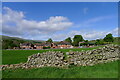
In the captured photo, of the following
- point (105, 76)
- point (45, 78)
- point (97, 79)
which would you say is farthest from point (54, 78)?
point (105, 76)

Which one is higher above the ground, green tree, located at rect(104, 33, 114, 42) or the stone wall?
green tree, located at rect(104, 33, 114, 42)

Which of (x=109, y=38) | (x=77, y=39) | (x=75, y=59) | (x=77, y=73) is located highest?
(x=109, y=38)

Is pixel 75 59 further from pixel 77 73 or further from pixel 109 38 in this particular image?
pixel 109 38

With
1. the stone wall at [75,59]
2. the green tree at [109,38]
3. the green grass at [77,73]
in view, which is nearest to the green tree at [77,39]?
the green tree at [109,38]

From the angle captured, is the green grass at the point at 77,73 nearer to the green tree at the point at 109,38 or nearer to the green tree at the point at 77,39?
the green tree at the point at 109,38

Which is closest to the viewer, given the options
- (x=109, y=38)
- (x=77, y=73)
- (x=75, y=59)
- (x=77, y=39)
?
(x=77, y=73)

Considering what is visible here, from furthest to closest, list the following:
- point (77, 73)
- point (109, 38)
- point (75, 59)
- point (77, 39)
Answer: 1. point (77, 39)
2. point (109, 38)
3. point (75, 59)
4. point (77, 73)

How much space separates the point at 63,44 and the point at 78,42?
1081 centimetres

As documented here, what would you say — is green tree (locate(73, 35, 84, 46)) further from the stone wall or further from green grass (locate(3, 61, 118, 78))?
green grass (locate(3, 61, 118, 78))

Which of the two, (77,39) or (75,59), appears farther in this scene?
Result: (77,39)

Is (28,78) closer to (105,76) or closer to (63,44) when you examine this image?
(105,76)

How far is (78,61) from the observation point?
459 inches

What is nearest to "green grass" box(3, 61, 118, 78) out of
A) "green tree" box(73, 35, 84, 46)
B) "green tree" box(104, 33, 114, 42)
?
"green tree" box(104, 33, 114, 42)

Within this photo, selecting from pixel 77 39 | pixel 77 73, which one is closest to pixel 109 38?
pixel 77 39
